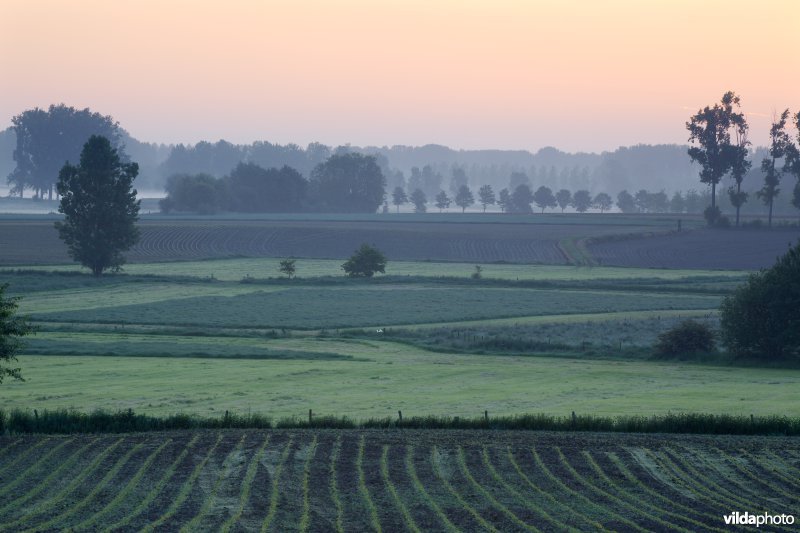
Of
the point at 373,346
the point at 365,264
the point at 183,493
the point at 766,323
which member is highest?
the point at 365,264

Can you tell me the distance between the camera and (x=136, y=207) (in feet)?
364

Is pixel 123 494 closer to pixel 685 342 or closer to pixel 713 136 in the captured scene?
pixel 685 342

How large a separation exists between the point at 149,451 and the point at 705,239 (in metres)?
120

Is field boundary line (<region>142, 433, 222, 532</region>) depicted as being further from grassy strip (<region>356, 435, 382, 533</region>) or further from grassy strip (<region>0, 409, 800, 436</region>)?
grassy strip (<region>356, 435, 382, 533</region>)

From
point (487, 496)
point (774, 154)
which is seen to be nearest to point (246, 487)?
point (487, 496)

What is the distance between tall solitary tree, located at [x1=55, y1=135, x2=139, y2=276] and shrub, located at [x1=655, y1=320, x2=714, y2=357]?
65.1m

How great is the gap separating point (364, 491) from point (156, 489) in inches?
221

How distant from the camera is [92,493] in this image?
89.9 feet

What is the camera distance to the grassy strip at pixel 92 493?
969 inches

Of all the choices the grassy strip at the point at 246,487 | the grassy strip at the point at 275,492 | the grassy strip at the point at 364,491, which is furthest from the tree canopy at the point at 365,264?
the grassy strip at the point at 275,492

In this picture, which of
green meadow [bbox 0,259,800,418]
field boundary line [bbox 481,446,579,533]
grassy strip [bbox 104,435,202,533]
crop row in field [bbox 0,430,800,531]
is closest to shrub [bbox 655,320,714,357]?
green meadow [bbox 0,259,800,418]

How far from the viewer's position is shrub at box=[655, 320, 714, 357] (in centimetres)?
5928

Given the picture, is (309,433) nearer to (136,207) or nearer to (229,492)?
(229,492)

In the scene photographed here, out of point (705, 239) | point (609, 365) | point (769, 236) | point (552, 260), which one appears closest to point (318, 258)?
point (552, 260)
